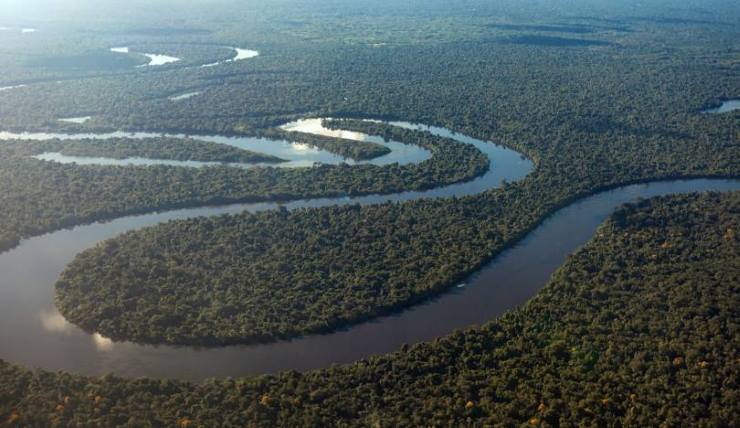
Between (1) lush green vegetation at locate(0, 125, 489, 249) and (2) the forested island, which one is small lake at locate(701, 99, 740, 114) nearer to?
(2) the forested island

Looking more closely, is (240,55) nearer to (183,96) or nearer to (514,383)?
(183,96)

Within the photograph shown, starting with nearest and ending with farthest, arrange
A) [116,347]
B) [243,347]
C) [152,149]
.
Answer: [243,347], [116,347], [152,149]

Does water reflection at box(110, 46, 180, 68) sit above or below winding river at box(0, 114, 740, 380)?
above

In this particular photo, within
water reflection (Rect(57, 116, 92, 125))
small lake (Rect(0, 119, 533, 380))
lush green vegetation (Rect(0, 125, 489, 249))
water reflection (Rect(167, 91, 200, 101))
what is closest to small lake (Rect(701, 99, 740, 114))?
lush green vegetation (Rect(0, 125, 489, 249))

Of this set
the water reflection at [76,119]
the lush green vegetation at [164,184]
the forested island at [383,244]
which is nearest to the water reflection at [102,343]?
the forested island at [383,244]

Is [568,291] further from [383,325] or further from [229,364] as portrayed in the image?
[229,364]

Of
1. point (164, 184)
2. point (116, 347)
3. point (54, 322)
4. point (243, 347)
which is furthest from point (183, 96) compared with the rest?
point (243, 347)

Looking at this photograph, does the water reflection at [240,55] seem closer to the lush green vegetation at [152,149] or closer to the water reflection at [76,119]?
the water reflection at [76,119]

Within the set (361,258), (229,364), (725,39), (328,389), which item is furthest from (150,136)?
(725,39)
